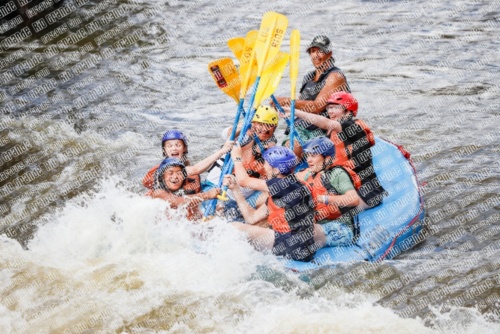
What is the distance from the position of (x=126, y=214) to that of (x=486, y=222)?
11.9 feet

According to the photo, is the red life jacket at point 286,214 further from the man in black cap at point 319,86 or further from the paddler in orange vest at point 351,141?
the man in black cap at point 319,86

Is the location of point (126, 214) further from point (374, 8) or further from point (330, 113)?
point (374, 8)

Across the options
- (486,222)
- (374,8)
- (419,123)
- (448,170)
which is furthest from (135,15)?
(486,222)

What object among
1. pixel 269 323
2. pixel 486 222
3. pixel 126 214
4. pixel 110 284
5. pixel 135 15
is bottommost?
pixel 486 222

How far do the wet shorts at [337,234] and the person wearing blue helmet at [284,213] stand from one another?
0.52 feet

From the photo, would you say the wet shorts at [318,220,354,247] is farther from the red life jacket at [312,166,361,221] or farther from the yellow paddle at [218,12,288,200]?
the yellow paddle at [218,12,288,200]

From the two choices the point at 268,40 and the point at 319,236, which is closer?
the point at 319,236

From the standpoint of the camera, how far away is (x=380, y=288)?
18.7 ft

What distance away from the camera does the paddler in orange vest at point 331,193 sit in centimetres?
573

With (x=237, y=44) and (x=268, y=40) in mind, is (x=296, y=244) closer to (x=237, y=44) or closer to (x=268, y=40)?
(x=268, y=40)

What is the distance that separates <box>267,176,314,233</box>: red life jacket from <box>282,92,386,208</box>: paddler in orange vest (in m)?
0.93

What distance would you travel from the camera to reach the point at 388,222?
19.7ft

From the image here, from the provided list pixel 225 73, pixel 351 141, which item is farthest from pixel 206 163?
pixel 351 141

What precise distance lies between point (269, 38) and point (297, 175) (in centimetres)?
142
